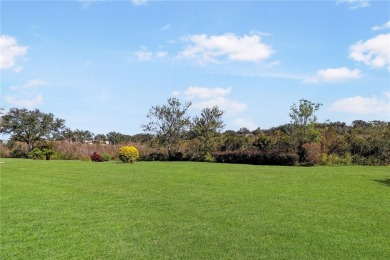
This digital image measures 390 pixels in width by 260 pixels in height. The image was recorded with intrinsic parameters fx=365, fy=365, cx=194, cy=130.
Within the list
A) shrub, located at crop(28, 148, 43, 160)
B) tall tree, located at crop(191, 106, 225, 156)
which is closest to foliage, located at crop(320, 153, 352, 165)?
tall tree, located at crop(191, 106, 225, 156)

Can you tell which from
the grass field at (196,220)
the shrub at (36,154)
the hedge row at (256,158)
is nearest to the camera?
the grass field at (196,220)

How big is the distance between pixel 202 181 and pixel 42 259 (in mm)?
7264

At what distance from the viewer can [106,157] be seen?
2486 cm

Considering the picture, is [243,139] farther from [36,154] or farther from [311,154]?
[36,154]

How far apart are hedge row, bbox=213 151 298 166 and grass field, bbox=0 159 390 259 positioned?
8.50m

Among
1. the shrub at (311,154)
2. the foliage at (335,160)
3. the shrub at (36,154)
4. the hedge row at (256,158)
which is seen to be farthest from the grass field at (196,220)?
the shrub at (36,154)

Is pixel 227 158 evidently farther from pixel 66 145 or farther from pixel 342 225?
pixel 342 225

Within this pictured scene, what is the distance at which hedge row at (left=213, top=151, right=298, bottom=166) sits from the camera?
19.3 m

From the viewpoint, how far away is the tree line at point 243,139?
19.3 meters

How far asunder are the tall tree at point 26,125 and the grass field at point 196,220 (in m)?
24.1

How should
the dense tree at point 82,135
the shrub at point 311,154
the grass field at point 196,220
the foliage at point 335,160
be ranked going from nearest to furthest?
the grass field at point 196,220, the shrub at point 311,154, the foliage at point 335,160, the dense tree at point 82,135

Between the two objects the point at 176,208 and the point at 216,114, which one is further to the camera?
the point at 216,114

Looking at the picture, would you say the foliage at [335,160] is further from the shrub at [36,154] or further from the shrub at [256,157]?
the shrub at [36,154]

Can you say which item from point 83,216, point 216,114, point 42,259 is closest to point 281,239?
point 42,259
